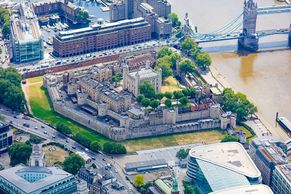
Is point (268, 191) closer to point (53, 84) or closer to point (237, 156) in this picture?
point (237, 156)

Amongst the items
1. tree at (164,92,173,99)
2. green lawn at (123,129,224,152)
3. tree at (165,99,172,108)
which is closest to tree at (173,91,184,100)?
tree at (164,92,173,99)

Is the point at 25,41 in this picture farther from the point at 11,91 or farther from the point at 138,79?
the point at 138,79

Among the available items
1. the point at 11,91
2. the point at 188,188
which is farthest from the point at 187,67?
the point at 188,188

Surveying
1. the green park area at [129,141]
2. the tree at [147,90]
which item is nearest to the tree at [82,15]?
the green park area at [129,141]

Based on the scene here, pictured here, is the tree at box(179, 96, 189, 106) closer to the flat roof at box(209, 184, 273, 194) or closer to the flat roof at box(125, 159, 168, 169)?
the flat roof at box(125, 159, 168, 169)

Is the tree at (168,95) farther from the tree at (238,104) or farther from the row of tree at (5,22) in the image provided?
the row of tree at (5,22)

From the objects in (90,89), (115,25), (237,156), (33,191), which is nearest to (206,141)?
(237,156)
